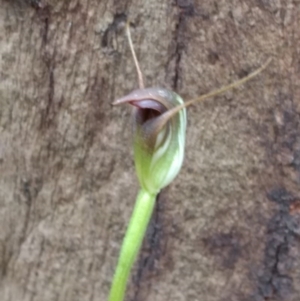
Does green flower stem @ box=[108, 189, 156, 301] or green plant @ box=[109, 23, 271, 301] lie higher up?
green plant @ box=[109, 23, 271, 301]

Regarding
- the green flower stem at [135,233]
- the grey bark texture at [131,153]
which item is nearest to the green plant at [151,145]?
the green flower stem at [135,233]

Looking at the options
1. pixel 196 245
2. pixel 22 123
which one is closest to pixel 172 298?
pixel 196 245

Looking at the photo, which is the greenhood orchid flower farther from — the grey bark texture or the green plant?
the grey bark texture

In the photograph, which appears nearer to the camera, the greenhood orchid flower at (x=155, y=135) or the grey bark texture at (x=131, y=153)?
the greenhood orchid flower at (x=155, y=135)

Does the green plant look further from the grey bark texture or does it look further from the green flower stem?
the grey bark texture

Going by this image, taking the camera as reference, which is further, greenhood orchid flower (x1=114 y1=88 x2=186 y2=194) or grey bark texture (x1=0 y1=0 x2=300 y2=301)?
grey bark texture (x1=0 y1=0 x2=300 y2=301)

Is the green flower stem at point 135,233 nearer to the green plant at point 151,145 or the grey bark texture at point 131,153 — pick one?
the green plant at point 151,145

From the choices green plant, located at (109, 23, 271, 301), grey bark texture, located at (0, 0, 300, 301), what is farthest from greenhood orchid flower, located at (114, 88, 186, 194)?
grey bark texture, located at (0, 0, 300, 301)

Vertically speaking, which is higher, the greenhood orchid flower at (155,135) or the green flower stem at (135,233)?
the greenhood orchid flower at (155,135)

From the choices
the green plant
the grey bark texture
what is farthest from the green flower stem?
the grey bark texture
